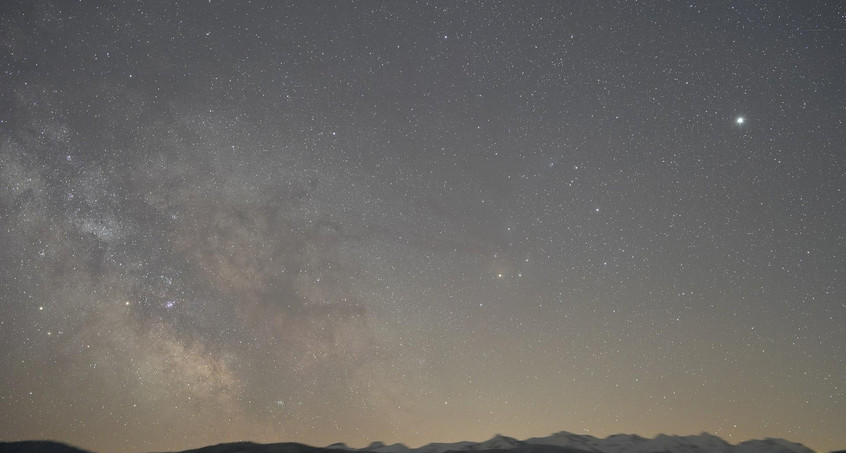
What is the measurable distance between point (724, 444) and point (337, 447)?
19.1 m

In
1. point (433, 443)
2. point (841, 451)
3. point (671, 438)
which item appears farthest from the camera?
point (433, 443)

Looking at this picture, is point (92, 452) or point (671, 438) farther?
point (671, 438)

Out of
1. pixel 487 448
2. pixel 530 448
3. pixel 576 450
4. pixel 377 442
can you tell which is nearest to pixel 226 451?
pixel 377 442

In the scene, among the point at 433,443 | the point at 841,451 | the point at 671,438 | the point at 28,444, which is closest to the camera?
the point at 841,451

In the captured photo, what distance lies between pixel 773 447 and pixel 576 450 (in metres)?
9.59

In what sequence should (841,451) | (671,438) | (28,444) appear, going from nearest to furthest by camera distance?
(841,451), (28,444), (671,438)

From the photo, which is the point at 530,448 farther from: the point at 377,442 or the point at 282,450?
the point at 282,450

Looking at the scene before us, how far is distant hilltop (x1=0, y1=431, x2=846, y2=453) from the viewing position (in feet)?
66.3

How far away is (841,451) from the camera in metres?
19.3

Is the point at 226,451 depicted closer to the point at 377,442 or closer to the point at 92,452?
the point at 92,452

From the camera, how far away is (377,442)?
2438cm

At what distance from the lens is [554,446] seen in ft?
68.2

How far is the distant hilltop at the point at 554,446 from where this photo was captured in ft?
66.3

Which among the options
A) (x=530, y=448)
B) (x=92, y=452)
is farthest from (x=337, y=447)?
(x=92, y=452)
